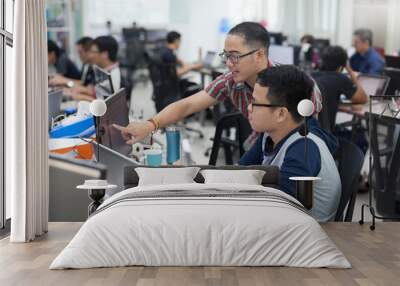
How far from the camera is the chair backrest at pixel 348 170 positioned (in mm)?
4332

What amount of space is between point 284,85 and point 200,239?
157 cm

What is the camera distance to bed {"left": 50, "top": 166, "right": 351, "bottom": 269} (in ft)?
12.3

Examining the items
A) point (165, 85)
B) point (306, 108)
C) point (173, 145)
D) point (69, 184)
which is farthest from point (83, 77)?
point (306, 108)

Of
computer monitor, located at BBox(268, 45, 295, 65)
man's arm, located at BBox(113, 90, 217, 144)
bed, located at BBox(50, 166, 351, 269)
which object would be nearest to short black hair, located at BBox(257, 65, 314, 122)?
man's arm, located at BBox(113, 90, 217, 144)

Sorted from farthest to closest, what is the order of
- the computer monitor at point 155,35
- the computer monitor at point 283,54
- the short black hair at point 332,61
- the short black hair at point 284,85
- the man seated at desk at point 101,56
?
the computer monitor at point 155,35 → the computer monitor at point 283,54 → the man seated at desk at point 101,56 → the short black hair at point 332,61 → the short black hair at point 284,85

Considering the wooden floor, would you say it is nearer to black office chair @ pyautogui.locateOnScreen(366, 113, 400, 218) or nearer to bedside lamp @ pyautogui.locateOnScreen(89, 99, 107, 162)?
black office chair @ pyautogui.locateOnScreen(366, 113, 400, 218)

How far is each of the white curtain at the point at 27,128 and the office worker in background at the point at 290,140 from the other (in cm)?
134

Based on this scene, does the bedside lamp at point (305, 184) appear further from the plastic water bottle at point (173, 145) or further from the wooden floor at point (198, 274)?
the plastic water bottle at point (173, 145)

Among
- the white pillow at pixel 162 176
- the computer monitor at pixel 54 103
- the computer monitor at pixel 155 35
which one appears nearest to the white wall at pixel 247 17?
the computer monitor at pixel 155 35

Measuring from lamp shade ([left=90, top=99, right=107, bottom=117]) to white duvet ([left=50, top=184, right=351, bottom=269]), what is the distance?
33.9 inches

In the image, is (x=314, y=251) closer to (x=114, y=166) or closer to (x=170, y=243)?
(x=170, y=243)

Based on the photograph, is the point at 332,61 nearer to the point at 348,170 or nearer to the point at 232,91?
the point at 232,91

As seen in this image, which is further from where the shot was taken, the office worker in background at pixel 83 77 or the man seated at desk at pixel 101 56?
the office worker in background at pixel 83 77

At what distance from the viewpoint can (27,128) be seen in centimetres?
457
